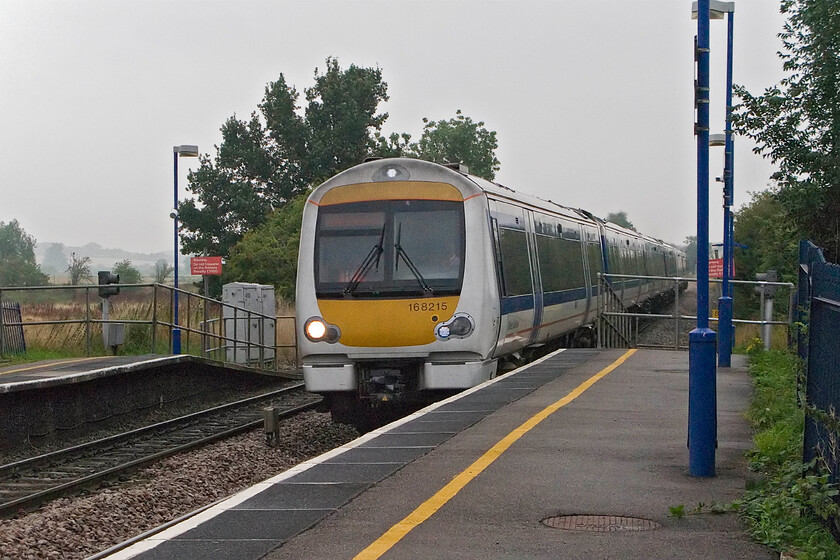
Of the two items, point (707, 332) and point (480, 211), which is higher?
point (480, 211)

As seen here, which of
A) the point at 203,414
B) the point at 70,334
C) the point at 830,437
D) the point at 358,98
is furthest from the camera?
the point at 358,98

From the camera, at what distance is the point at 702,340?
745cm

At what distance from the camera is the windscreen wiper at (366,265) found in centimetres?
1356

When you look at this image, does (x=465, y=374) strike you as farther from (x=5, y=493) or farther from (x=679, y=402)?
(x=5, y=493)

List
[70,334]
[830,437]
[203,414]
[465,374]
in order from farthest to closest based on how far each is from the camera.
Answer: [70,334] < [203,414] < [465,374] < [830,437]

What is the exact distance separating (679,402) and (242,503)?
6.10m

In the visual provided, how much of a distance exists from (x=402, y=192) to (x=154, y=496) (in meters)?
4.98

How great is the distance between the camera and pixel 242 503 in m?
6.63

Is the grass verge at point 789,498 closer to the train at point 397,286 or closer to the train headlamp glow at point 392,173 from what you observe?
the train at point 397,286

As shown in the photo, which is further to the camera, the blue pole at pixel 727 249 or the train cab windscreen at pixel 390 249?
the blue pole at pixel 727 249

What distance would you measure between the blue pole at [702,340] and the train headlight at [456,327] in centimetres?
585

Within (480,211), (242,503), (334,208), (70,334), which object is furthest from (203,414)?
(242,503)

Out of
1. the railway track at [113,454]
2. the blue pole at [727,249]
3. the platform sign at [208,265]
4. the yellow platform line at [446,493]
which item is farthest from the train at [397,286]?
the platform sign at [208,265]

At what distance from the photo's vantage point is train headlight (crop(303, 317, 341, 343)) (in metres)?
13.6
